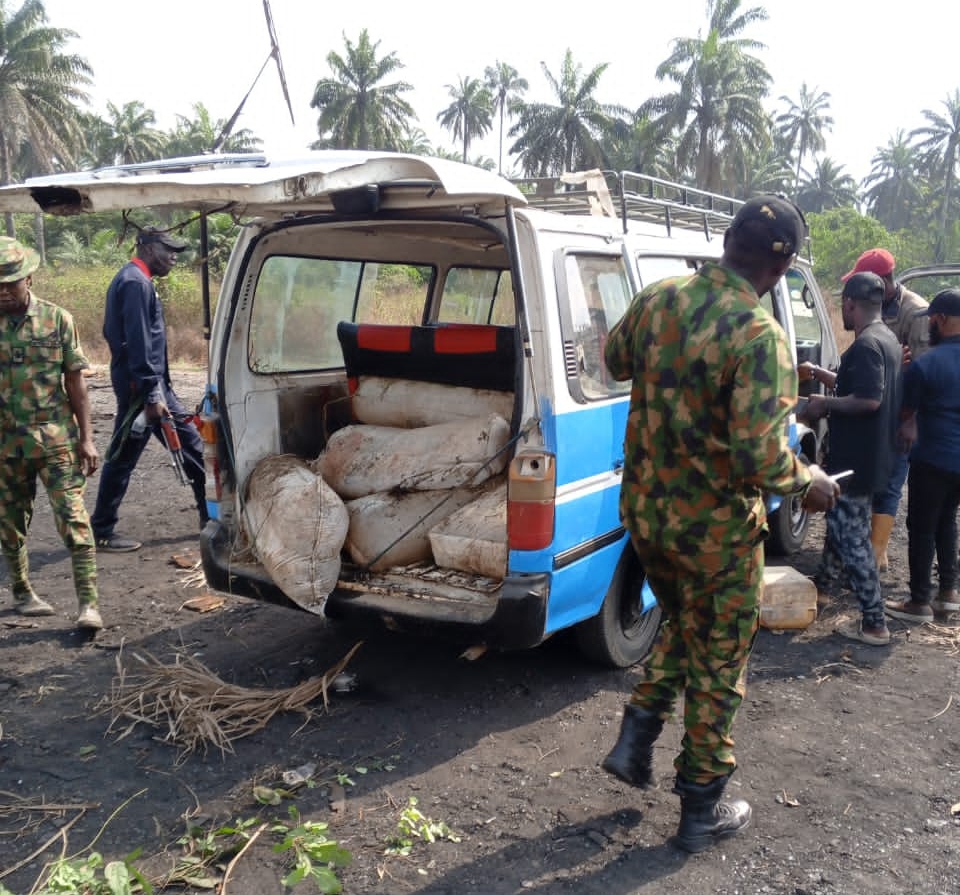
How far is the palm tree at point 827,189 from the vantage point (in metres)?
68.9

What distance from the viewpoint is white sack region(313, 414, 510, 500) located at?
3730mm

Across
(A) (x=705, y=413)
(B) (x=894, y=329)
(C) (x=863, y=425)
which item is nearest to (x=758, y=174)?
(B) (x=894, y=329)

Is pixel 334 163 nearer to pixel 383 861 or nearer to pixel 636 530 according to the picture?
pixel 636 530

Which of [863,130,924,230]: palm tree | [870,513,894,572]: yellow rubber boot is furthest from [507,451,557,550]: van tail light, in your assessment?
[863,130,924,230]: palm tree

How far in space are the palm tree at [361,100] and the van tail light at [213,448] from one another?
152 feet

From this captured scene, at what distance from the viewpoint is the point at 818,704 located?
3805mm

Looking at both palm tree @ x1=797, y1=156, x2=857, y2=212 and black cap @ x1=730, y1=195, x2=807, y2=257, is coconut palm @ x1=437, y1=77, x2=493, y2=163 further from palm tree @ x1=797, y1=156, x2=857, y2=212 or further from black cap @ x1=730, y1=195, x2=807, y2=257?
black cap @ x1=730, y1=195, x2=807, y2=257

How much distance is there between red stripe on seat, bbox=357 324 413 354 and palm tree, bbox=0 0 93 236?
38566 millimetres

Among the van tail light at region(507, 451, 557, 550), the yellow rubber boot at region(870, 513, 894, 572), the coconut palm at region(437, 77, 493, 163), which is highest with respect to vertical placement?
the coconut palm at region(437, 77, 493, 163)

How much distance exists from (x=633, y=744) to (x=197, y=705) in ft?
6.05

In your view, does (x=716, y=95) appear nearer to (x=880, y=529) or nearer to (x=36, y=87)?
(x=36, y=87)

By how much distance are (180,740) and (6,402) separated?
205 cm

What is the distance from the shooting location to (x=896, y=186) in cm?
6556

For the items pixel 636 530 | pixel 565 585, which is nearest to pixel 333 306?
pixel 565 585
